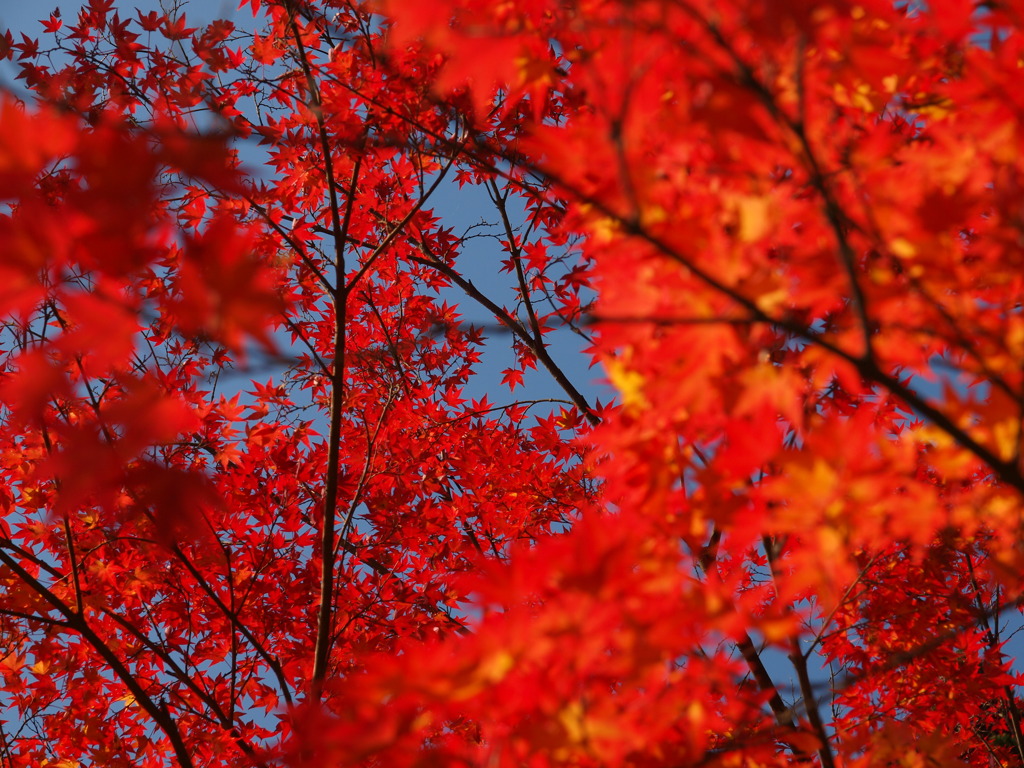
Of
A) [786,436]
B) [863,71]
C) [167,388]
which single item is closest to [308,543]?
[167,388]

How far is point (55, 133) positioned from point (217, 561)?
2886 mm

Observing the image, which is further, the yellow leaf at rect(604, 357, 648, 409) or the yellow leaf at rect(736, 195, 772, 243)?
the yellow leaf at rect(604, 357, 648, 409)

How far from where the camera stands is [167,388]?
144 inches

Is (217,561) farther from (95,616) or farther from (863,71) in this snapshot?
(863,71)

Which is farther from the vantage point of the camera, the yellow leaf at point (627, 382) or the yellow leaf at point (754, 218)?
the yellow leaf at point (627, 382)

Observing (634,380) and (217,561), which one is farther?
(217,561)

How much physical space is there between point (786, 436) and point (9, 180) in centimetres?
247

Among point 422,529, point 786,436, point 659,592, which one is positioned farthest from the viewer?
point 422,529

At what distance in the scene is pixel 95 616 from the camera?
14.0 ft

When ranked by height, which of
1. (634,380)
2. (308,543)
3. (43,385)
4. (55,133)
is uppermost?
(308,543)

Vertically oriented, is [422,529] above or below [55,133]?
above

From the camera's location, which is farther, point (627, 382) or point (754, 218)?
point (627, 382)

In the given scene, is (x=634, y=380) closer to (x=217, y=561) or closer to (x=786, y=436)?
(x=786, y=436)

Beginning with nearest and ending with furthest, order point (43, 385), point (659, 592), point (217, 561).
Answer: point (43, 385)
point (659, 592)
point (217, 561)
